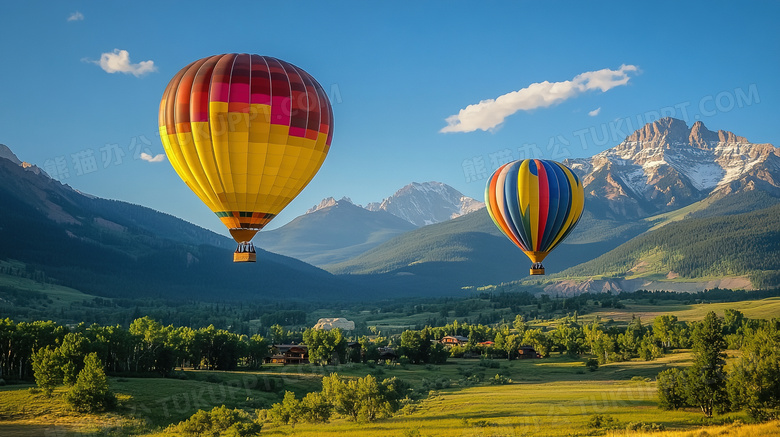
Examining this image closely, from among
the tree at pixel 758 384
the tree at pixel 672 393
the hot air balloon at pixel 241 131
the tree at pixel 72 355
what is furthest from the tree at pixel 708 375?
the tree at pixel 72 355

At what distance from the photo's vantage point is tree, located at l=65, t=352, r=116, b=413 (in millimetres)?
61219

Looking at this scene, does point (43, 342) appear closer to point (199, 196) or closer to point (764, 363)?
point (199, 196)

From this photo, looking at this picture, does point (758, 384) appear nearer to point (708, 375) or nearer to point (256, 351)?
point (708, 375)

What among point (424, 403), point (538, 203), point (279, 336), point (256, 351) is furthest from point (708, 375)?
point (279, 336)

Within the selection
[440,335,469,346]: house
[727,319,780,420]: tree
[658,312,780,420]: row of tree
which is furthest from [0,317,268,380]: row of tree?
[727,319,780,420]: tree

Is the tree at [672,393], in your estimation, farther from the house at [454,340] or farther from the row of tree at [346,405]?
the house at [454,340]

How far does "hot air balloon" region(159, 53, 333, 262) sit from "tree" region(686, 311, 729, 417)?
39.0m

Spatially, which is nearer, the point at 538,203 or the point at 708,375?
the point at 708,375

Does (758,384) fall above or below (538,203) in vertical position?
below

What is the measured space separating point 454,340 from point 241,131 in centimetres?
10904

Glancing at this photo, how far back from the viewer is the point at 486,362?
10800 centimetres

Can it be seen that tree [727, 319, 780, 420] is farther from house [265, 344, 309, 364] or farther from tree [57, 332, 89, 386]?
house [265, 344, 309, 364]

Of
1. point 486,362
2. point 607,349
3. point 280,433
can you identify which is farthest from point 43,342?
point 607,349

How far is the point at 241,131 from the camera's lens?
42562 millimetres
